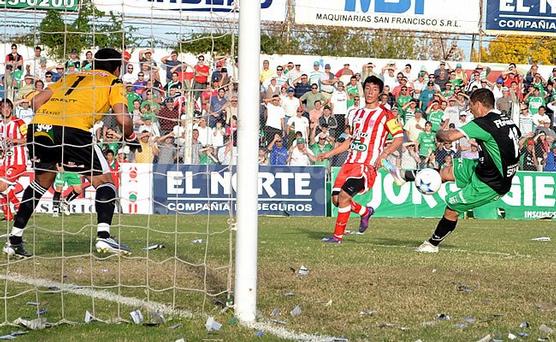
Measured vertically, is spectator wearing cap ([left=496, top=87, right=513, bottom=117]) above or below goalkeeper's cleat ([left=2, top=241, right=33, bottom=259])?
above

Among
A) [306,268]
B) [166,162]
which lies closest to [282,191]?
[166,162]

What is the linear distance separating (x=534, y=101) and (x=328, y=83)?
5.76 metres

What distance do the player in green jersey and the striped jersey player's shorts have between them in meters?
1.67

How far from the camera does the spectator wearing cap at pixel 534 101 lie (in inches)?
1087

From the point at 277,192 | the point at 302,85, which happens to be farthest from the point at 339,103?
the point at 277,192

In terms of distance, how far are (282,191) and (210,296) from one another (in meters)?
16.2

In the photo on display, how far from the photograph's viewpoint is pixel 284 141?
Result: 25.1 meters

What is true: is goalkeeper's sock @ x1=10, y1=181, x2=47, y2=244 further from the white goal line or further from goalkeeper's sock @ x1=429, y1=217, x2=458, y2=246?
goalkeeper's sock @ x1=429, y1=217, x2=458, y2=246

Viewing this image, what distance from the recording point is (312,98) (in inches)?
1025

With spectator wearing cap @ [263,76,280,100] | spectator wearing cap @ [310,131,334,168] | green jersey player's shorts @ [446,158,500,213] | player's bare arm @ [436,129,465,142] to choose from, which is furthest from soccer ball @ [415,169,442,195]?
spectator wearing cap @ [263,76,280,100]

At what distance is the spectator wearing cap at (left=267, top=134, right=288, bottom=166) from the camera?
24672 mm

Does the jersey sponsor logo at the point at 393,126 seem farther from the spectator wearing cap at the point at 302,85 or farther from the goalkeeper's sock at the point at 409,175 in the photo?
the spectator wearing cap at the point at 302,85

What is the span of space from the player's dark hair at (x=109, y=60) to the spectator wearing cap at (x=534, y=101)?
1877 cm

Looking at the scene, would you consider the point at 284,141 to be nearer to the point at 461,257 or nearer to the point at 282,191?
the point at 282,191
